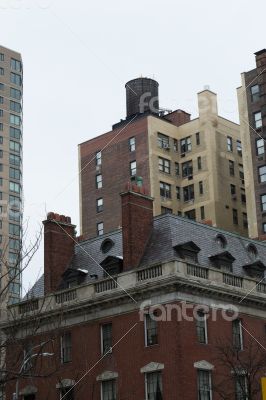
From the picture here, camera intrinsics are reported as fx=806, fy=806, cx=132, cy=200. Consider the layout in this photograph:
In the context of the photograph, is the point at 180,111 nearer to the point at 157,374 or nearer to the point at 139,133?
the point at 139,133

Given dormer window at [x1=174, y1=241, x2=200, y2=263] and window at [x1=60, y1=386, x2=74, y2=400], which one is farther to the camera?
window at [x1=60, y1=386, x2=74, y2=400]

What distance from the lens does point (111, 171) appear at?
10050 cm

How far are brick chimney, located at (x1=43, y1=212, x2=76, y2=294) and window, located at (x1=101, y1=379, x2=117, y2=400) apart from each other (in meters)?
8.27

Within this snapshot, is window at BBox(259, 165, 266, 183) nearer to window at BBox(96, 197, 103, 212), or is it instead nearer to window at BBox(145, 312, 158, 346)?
window at BBox(96, 197, 103, 212)

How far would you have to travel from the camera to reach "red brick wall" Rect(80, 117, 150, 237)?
97.6 meters

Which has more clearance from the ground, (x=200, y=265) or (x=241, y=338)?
(x=200, y=265)

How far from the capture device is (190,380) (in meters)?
42.9

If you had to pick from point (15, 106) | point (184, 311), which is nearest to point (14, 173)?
point (15, 106)

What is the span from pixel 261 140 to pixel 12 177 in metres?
61.0

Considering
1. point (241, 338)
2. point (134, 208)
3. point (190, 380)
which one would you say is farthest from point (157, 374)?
point (134, 208)

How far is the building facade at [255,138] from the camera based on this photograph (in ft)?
285

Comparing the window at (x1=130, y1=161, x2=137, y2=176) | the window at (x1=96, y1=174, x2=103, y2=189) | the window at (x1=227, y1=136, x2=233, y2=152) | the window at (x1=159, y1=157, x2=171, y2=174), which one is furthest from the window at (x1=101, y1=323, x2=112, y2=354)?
the window at (x1=227, y1=136, x2=233, y2=152)

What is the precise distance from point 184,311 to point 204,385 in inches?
167

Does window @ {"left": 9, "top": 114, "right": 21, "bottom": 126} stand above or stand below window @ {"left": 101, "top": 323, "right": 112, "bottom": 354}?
above
